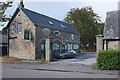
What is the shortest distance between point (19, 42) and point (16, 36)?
1273 millimetres

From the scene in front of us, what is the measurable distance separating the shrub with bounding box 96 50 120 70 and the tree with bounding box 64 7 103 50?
3231cm

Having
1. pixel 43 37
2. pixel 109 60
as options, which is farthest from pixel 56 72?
pixel 43 37

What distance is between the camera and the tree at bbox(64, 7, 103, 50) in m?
44.7

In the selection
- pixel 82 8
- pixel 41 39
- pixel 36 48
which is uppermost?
pixel 82 8

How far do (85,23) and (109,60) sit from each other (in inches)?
1346

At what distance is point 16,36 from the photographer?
879 inches

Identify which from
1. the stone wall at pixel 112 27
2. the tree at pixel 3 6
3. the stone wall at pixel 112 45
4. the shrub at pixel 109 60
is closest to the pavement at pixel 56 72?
the shrub at pixel 109 60

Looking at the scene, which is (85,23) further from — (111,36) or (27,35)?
(111,36)

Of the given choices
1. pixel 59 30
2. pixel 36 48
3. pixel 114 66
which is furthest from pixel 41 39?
pixel 114 66

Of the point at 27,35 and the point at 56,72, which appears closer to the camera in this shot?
the point at 56,72

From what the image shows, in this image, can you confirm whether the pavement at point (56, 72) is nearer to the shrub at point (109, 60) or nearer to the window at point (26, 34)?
the shrub at point (109, 60)

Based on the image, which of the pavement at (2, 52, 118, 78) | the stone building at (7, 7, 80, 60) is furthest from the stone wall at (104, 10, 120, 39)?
the stone building at (7, 7, 80, 60)

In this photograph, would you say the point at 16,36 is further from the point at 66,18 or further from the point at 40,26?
the point at 66,18

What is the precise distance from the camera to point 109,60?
1212 centimetres
